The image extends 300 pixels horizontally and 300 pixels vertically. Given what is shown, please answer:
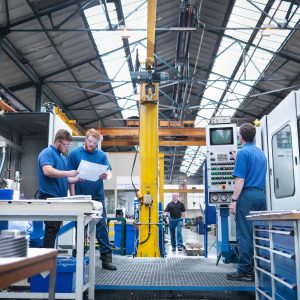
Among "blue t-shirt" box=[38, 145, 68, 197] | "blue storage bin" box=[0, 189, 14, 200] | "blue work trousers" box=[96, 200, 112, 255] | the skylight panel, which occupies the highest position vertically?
the skylight panel

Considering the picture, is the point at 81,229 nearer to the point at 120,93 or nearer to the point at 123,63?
the point at 123,63

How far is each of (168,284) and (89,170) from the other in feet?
4.15

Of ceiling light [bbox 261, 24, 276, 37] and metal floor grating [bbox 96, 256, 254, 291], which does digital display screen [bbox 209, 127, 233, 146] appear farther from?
ceiling light [bbox 261, 24, 276, 37]

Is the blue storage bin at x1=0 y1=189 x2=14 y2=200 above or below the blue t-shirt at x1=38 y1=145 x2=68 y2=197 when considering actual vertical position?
below

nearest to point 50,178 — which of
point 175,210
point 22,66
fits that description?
point 22,66

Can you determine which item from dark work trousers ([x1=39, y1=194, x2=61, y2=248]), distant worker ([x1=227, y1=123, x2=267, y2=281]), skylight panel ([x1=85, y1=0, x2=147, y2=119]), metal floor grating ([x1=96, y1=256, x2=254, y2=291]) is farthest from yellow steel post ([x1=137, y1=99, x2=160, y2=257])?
dark work trousers ([x1=39, y1=194, x2=61, y2=248])

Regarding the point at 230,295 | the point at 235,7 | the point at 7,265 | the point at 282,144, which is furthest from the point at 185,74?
the point at 7,265

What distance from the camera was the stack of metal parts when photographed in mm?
1395

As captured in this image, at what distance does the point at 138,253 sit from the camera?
6.93 meters

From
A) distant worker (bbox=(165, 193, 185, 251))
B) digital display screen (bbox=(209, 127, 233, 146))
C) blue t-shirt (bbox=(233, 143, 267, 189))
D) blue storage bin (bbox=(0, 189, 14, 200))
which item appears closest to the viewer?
blue storage bin (bbox=(0, 189, 14, 200))

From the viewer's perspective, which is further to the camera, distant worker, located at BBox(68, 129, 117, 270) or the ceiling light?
the ceiling light

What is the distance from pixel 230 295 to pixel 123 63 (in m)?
8.25

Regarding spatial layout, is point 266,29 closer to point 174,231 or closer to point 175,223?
point 175,223

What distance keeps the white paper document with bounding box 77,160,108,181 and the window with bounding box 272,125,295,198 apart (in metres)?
1.79
